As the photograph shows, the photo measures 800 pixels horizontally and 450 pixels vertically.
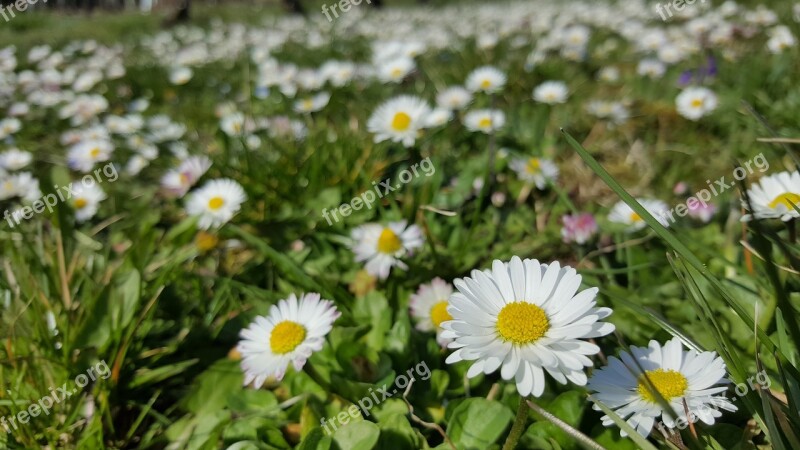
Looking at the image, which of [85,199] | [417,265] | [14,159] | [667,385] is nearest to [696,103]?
[417,265]

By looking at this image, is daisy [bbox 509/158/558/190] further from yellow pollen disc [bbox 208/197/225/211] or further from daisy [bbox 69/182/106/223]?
daisy [bbox 69/182/106/223]

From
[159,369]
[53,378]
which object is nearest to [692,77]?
[159,369]

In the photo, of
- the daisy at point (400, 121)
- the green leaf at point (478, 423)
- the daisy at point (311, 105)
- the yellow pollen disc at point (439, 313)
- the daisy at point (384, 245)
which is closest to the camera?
the green leaf at point (478, 423)

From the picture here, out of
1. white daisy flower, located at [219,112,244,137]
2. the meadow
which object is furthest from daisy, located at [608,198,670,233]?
white daisy flower, located at [219,112,244,137]

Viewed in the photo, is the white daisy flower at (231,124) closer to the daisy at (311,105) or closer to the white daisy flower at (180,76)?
the daisy at (311,105)

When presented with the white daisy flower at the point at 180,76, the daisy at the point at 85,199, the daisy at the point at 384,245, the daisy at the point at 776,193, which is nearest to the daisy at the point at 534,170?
the daisy at the point at 384,245

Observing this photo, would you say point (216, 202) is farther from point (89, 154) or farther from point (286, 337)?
point (89, 154)

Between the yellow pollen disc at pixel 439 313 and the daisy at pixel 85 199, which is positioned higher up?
the yellow pollen disc at pixel 439 313

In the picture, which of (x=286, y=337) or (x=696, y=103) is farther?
(x=696, y=103)
